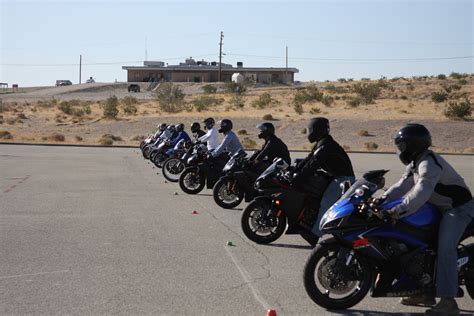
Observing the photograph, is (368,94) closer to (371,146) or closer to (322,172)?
(371,146)

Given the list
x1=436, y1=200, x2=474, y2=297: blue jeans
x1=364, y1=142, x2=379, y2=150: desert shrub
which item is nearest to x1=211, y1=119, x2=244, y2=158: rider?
x1=436, y1=200, x2=474, y2=297: blue jeans

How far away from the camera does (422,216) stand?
6.58 m

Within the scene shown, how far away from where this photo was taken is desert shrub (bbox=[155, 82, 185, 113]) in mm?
61244

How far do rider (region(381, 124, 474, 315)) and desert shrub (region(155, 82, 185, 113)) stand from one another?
177ft

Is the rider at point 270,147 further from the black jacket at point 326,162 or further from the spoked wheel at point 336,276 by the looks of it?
the spoked wheel at point 336,276

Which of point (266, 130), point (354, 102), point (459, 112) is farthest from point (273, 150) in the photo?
point (354, 102)

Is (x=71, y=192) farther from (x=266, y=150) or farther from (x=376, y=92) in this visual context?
(x=376, y=92)

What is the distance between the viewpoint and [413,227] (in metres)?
6.56

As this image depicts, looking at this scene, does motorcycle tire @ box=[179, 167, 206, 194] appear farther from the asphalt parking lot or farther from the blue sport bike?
the blue sport bike

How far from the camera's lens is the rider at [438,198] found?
6406mm

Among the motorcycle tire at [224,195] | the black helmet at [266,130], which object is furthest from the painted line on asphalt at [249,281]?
the motorcycle tire at [224,195]

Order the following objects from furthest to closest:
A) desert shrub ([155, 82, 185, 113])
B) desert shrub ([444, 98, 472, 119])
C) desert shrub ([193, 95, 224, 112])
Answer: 1. desert shrub ([155, 82, 185, 113])
2. desert shrub ([193, 95, 224, 112])
3. desert shrub ([444, 98, 472, 119])

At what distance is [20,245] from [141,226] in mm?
2250

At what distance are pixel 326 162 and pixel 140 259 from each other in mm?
2781
